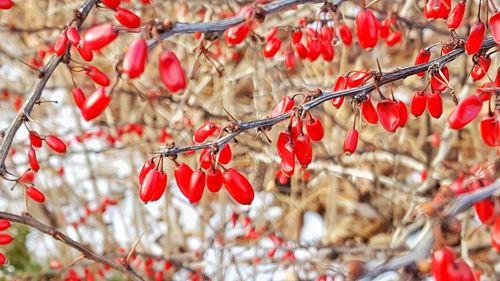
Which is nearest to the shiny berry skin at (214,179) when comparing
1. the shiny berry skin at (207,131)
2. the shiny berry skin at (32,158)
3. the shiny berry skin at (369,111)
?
the shiny berry skin at (207,131)

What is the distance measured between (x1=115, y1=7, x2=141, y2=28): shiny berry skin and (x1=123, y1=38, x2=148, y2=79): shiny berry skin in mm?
450

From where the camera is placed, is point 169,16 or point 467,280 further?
point 169,16

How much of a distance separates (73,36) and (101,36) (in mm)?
368

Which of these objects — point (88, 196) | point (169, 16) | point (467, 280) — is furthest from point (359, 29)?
point (88, 196)

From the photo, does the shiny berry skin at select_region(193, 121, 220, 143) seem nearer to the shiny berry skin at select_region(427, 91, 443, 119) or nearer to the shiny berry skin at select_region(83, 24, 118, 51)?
the shiny berry skin at select_region(83, 24, 118, 51)

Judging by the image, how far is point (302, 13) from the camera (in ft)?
13.4

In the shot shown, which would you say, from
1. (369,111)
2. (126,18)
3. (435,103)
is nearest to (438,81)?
(435,103)

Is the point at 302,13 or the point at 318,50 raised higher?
the point at 302,13

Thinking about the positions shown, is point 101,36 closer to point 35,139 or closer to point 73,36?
point 73,36

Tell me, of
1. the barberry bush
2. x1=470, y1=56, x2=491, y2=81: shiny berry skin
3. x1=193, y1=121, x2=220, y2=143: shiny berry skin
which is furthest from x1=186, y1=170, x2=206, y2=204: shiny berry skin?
x1=470, y1=56, x2=491, y2=81: shiny berry skin

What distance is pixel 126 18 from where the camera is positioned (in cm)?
161

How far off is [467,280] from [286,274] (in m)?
3.16

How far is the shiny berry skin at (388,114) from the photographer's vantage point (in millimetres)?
1562

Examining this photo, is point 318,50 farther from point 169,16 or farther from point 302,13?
point 169,16
